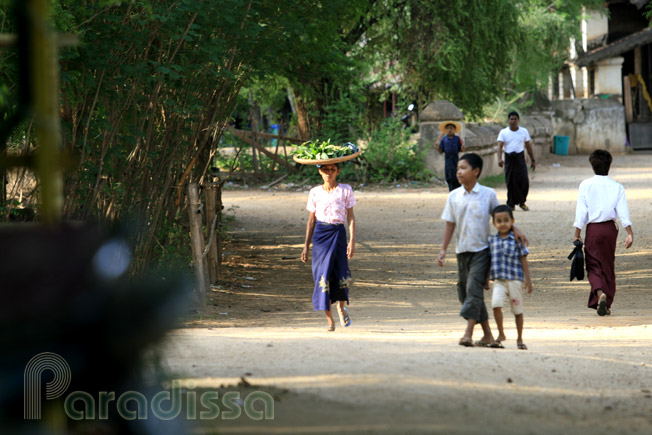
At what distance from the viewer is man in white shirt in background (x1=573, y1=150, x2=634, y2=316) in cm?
852

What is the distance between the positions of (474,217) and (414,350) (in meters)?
1.30

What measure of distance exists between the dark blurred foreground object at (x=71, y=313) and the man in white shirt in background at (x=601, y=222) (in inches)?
265

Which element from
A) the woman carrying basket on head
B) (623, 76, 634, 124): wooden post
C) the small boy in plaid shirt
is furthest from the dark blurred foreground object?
(623, 76, 634, 124): wooden post

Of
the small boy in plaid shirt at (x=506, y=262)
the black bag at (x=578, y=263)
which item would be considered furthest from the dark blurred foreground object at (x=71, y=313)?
the black bag at (x=578, y=263)

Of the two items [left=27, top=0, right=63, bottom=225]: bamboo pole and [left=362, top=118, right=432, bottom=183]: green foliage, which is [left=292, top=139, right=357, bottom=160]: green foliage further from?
[left=362, top=118, right=432, bottom=183]: green foliage

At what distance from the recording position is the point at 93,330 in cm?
243

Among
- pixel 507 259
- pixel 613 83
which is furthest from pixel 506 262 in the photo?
pixel 613 83

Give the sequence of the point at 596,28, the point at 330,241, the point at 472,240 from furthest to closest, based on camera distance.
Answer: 1. the point at 596,28
2. the point at 330,241
3. the point at 472,240

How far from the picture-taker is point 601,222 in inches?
341

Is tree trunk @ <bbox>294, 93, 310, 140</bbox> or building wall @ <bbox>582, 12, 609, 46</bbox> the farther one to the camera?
building wall @ <bbox>582, 12, 609, 46</bbox>

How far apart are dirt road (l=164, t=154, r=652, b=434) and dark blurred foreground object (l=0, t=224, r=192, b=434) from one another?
0.15 meters

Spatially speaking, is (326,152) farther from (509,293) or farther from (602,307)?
(602,307)

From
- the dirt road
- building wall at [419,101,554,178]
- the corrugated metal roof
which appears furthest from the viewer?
the corrugated metal roof

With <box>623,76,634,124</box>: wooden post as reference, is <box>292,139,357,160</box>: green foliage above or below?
below
